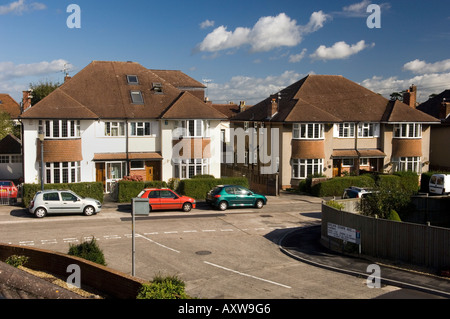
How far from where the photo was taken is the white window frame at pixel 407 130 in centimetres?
3831

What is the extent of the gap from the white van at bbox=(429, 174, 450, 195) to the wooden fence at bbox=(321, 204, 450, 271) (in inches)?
618

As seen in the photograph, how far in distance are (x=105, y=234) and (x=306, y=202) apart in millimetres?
14983

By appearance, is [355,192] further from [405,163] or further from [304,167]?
[405,163]

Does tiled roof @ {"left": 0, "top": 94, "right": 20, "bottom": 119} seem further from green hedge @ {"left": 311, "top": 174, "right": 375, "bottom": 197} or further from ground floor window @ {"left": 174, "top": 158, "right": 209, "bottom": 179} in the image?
green hedge @ {"left": 311, "top": 174, "right": 375, "bottom": 197}

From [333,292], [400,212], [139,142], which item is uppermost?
[139,142]

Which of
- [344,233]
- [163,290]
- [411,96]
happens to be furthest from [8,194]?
[411,96]

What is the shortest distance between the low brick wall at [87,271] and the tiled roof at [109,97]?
52.2 ft

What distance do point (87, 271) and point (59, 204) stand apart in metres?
12.3

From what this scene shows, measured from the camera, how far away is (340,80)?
42.7m

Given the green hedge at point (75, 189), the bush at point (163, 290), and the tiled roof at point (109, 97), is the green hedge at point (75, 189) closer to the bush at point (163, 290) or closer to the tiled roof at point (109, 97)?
the tiled roof at point (109, 97)

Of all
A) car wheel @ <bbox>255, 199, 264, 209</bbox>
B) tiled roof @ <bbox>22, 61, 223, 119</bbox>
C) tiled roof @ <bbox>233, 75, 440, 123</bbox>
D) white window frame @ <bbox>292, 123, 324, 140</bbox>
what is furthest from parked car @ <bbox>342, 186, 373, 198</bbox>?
tiled roof @ <bbox>22, 61, 223, 119</bbox>

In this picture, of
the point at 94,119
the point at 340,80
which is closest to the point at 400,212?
the point at 94,119

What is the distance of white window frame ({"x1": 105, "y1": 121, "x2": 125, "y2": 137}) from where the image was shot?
31.4 metres
